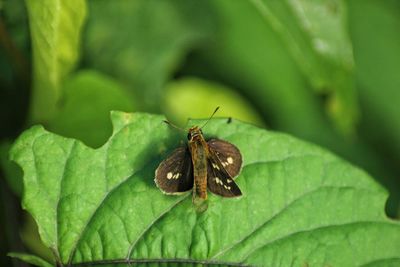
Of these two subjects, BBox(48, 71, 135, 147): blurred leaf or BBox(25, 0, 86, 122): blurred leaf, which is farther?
BBox(48, 71, 135, 147): blurred leaf

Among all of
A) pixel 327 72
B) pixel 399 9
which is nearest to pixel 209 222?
pixel 327 72

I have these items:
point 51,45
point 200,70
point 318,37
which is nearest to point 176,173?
point 51,45

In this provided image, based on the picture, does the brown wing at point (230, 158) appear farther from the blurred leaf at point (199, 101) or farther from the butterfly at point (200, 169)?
the blurred leaf at point (199, 101)

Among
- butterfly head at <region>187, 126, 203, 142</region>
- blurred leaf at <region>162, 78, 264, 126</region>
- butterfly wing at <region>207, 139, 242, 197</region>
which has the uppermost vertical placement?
butterfly head at <region>187, 126, 203, 142</region>

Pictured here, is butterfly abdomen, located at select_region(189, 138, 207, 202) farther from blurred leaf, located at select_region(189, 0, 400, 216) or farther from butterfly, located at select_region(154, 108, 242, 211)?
blurred leaf, located at select_region(189, 0, 400, 216)

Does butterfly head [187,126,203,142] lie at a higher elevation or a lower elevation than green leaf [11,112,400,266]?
higher

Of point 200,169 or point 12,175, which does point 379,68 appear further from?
point 12,175

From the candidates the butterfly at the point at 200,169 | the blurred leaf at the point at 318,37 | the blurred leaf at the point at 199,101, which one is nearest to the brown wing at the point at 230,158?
the butterfly at the point at 200,169

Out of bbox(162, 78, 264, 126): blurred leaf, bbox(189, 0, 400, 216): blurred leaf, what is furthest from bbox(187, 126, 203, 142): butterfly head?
bbox(189, 0, 400, 216): blurred leaf
